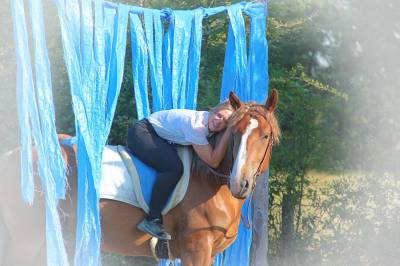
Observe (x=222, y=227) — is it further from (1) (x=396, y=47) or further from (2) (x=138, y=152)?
(1) (x=396, y=47)

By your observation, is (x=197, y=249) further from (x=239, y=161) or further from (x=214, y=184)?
(x=239, y=161)

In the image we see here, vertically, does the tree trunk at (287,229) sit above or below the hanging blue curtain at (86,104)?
below

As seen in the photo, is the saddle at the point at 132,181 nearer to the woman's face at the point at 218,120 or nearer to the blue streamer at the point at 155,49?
the woman's face at the point at 218,120

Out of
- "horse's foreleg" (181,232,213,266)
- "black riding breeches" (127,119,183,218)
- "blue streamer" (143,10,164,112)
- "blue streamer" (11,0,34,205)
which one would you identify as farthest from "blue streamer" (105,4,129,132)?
"horse's foreleg" (181,232,213,266)

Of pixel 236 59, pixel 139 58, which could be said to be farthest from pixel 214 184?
pixel 236 59

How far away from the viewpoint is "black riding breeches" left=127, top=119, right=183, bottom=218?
4441 millimetres

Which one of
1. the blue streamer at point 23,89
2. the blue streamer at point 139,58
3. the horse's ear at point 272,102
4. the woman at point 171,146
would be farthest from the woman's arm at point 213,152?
the blue streamer at point 23,89

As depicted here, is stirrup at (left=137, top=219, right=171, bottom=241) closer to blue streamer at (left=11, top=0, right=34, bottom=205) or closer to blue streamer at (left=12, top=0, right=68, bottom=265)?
blue streamer at (left=12, top=0, right=68, bottom=265)

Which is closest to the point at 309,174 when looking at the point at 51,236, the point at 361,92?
the point at 361,92

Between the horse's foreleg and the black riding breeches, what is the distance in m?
0.24

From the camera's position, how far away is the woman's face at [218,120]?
14.4ft

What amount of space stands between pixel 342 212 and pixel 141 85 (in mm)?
3086

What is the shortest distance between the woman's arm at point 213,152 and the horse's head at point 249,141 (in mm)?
168

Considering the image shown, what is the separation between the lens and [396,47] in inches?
290
